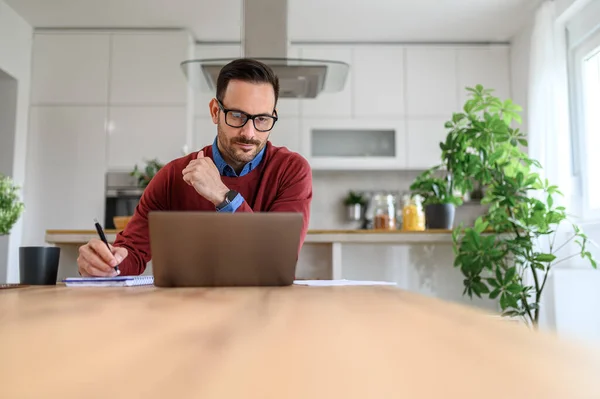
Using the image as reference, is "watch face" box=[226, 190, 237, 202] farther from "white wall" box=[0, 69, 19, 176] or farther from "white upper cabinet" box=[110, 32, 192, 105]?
"white wall" box=[0, 69, 19, 176]

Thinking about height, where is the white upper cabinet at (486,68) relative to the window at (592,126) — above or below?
above

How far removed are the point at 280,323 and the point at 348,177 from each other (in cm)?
477

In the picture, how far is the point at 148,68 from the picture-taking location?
4.64 m

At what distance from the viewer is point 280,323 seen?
371mm

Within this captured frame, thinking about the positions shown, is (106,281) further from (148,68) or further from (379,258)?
(148,68)

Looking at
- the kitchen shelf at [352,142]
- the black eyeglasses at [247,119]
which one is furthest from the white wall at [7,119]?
the black eyeglasses at [247,119]

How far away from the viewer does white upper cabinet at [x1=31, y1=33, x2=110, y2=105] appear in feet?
15.2

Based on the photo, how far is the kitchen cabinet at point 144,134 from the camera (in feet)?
15.0

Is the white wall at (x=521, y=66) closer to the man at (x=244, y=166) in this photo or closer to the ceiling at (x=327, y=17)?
the ceiling at (x=327, y=17)

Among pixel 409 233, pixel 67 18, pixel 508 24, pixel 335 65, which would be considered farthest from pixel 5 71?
pixel 508 24

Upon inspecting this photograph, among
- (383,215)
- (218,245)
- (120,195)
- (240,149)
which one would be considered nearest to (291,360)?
(218,245)

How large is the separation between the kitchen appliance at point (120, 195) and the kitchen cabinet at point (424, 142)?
219cm

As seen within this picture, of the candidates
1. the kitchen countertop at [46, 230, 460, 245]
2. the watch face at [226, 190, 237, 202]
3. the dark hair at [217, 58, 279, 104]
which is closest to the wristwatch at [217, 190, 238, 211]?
the watch face at [226, 190, 237, 202]

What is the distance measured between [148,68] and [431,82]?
7.64ft
